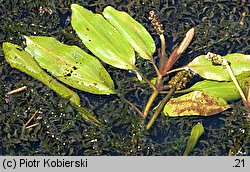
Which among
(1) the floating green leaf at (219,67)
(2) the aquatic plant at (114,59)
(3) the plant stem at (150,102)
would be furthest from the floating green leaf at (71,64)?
(1) the floating green leaf at (219,67)

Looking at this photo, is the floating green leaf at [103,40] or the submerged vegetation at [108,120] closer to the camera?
the submerged vegetation at [108,120]

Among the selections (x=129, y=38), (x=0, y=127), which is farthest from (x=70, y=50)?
(x=0, y=127)

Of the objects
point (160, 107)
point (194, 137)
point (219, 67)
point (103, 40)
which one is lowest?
point (194, 137)

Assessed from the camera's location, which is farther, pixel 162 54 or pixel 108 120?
pixel 162 54

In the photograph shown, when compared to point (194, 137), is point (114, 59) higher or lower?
higher

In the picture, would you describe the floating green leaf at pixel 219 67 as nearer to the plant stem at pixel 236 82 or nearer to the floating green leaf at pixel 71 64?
the plant stem at pixel 236 82

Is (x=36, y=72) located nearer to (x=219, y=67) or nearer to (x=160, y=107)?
(x=160, y=107)

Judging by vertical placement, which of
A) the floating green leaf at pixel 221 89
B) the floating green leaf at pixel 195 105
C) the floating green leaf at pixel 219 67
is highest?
the floating green leaf at pixel 219 67

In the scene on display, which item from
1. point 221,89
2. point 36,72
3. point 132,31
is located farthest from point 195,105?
point 36,72
